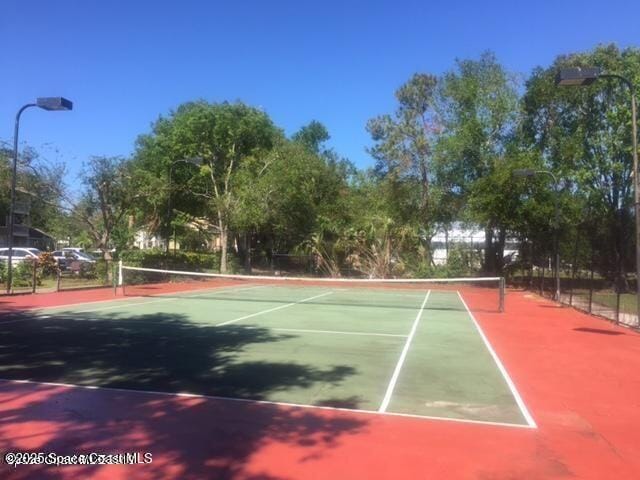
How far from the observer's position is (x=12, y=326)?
13.5 meters

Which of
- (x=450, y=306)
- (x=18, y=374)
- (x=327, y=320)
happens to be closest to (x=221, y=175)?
(x=450, y=306)

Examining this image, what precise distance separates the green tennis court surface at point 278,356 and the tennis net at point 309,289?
4.16 metres

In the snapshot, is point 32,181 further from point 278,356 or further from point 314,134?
point 314,134

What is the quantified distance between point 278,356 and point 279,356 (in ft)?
0.06

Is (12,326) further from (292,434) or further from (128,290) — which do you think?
(128,290)

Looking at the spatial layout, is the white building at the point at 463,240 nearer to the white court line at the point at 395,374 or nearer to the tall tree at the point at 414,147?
the tall tree at the point at 414,147

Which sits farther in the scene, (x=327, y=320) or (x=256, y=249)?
(x=256, y=249)

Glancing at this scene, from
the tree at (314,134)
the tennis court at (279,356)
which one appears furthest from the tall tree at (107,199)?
the tree at (314,134)

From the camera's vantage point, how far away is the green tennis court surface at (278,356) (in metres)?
7.93

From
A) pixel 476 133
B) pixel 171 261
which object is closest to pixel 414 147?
pixel 476 133

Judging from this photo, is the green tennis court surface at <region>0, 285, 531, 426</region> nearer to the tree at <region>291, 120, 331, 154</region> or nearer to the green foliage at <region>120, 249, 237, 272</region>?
the green foliage at <region>120, 249, 237, 272</region>

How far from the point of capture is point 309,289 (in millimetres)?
31078

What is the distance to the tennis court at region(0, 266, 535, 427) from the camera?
311 inches

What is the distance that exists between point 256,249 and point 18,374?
1659 inches
